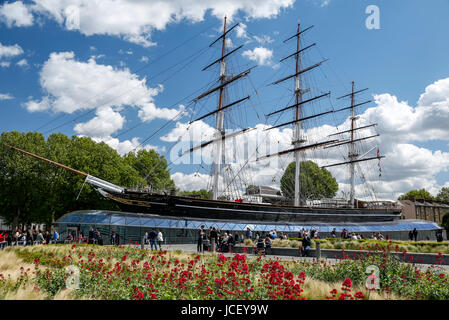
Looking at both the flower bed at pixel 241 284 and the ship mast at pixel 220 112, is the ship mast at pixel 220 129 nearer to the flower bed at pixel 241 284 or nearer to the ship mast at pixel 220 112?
the ship mast at pixel 220 112

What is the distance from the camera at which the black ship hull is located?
30531mm

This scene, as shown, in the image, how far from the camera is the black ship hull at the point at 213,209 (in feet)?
100

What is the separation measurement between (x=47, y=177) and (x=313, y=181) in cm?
A: 5318

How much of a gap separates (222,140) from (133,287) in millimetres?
33188

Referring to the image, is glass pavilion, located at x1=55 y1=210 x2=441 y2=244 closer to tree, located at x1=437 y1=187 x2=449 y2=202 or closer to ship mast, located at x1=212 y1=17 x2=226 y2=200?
ship mast, located at x1=212 y1=17 x2=226 y2=200

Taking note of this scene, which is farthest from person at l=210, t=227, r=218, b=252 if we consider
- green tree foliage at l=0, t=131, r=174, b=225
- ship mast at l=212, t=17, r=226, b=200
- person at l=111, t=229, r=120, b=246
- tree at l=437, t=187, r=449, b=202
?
tree at l=437, t=187, r=449, b=202

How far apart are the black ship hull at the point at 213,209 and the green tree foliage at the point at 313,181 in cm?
2382

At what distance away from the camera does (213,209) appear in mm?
32406

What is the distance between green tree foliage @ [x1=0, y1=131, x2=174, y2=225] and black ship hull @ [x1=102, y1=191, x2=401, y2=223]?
8615 millimetres

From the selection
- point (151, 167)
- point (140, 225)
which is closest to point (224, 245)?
point (140, 225)

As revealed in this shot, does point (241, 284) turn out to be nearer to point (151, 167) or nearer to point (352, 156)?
point (151, 167)

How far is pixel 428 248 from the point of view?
20.0 metres
